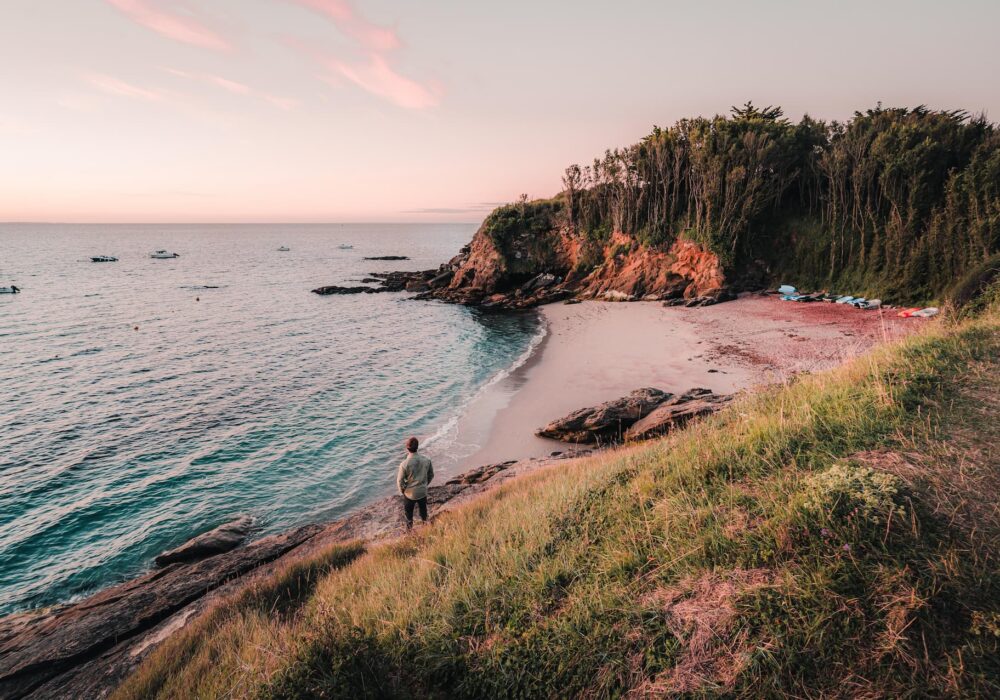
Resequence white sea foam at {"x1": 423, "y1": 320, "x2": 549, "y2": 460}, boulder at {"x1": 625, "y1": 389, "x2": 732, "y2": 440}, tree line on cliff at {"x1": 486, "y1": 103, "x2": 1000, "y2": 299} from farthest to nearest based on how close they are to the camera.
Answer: tree line on cliff at {"x1": 486, "y1": 103, "x2": 1000, "y2": 299} → white sea foam at {"x1": 423, "y1": 320, "x2": 549, "y2": 460} → boulder at {"x1": 625, "y1": 389, "x2": 732, "y2": 440}

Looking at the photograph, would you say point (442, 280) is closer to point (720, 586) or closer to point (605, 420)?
point (605, 420)

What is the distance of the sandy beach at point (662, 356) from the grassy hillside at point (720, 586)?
446 inches

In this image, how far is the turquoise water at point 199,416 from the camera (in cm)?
1514

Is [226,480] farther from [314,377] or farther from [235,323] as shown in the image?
[235,323]

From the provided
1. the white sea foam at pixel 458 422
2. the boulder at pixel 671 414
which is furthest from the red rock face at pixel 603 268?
the boulder at pixel 671 414

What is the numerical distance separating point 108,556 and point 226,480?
4374 millimetres

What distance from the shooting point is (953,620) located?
12.1 feet

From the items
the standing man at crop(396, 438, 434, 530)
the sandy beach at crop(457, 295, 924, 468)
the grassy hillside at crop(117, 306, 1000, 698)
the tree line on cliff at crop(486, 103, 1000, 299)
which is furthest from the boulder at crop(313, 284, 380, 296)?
the grassy hillside at crop(117, 306, 1000, 698)

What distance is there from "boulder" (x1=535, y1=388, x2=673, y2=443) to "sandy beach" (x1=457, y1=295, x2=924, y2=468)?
0.73 metres

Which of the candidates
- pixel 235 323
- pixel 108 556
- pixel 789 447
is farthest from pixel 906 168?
pixel 235 323

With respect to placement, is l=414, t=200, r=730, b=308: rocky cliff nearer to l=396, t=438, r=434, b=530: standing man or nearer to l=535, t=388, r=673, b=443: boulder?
l=535, t=388, r=673, b=443: boulder

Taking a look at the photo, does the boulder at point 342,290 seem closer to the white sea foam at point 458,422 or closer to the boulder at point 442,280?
the boulder at point 442,280

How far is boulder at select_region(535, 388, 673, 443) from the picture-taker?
58.7ft

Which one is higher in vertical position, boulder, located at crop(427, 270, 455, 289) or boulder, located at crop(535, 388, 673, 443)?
boulder, located at crop(427, 270, 455, 289)
